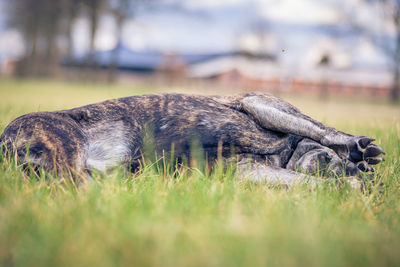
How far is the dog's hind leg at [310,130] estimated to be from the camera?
3127 millimetres

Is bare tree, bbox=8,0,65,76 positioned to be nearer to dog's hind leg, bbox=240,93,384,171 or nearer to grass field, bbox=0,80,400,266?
dog's hind leg, bbox=240,93,384,171

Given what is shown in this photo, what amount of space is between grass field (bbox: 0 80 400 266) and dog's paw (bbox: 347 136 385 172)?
771mm

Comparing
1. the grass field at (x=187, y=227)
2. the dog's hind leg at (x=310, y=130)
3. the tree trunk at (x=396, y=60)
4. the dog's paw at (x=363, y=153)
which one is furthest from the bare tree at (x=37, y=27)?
the grass field at (x=187, y=227)

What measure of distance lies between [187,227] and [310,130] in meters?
2.06

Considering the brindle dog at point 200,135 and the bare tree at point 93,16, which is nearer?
the brindle dog at point 200,135

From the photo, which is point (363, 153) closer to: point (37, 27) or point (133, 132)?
point (133, 132)

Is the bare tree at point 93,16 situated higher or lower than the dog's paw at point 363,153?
higher

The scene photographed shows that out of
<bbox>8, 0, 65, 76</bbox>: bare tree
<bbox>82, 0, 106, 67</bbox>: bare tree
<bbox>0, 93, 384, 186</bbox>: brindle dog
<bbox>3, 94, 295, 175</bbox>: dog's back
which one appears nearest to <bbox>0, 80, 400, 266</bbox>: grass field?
<bbox>3, 94, 295, 175</bbox>: dog's back

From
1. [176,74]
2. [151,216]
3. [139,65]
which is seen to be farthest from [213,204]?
[139,65]

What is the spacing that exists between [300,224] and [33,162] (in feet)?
6.50

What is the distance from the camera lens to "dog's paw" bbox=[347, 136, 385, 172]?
3084 millimetres

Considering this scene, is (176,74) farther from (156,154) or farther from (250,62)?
(156,154)

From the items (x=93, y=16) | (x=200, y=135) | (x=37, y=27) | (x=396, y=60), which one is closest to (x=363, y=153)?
(x=200, y=135)

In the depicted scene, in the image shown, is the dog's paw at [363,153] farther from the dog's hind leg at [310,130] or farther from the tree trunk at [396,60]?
the tree trunk at [396,60]
